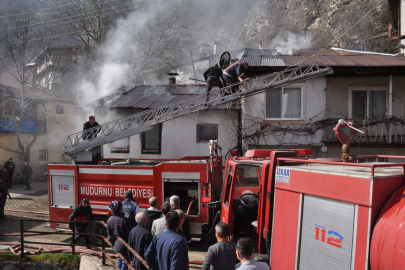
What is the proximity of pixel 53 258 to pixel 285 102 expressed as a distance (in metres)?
9.58

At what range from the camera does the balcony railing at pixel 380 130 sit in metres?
12.3

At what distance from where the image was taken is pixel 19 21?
21.3 m

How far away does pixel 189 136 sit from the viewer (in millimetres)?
14719

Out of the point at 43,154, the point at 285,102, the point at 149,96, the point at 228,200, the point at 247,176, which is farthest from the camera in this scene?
the point at 43,154

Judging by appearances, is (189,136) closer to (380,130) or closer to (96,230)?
(96,230)

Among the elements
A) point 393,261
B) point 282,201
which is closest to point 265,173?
point 282,201

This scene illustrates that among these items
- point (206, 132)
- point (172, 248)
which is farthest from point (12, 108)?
point (172, 248)

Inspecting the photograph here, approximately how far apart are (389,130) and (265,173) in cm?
956

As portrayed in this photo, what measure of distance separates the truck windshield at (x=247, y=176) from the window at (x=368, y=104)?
334 inches

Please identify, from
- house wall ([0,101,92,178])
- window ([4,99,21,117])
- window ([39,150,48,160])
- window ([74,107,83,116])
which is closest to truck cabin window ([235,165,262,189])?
house wall ([0,101,92,178])

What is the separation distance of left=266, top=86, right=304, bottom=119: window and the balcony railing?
1.34 meters

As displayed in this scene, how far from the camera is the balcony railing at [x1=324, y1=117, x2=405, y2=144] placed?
12.3 meters

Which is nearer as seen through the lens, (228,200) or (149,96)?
(228,200)

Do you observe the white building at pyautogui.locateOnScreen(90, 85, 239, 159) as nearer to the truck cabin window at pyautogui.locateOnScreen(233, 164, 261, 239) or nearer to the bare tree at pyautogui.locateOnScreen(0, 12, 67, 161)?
the bare tree at pyautogui.locateOnScreen(0, 12, 67, 161)
